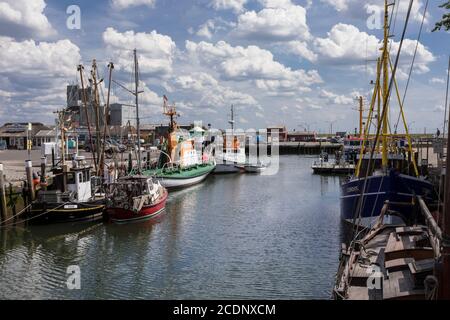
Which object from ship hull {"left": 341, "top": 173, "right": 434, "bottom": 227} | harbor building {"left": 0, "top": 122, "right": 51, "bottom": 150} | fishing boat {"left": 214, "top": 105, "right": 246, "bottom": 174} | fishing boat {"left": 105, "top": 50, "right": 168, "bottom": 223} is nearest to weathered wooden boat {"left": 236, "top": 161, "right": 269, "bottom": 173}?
fishing boat {"left": 214, "top": 105, "right": 246, "bottom": 174}

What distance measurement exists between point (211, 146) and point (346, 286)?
60.8 m

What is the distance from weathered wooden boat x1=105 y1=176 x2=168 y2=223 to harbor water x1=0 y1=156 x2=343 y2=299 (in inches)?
29.1

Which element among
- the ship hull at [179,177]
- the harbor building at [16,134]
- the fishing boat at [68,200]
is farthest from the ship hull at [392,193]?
the harbor building at [16,134]

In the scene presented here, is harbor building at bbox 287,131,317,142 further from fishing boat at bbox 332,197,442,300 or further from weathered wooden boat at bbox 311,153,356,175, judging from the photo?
fishing boat at bbox 332,197,442,300

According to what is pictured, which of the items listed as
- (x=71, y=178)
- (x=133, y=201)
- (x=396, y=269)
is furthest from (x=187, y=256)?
(x=71, y=178)

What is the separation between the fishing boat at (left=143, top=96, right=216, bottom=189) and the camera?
51188 mm

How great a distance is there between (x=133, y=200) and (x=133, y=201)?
73mm

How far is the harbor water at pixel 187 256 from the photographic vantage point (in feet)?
61.5

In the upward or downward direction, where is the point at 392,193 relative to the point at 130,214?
upward

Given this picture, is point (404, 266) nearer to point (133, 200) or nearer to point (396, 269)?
point (396, 269)

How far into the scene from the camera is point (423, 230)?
16406 millimetres

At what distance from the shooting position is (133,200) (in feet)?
104

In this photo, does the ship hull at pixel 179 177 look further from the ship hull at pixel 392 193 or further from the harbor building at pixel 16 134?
the harbor building at pixel 16 134
